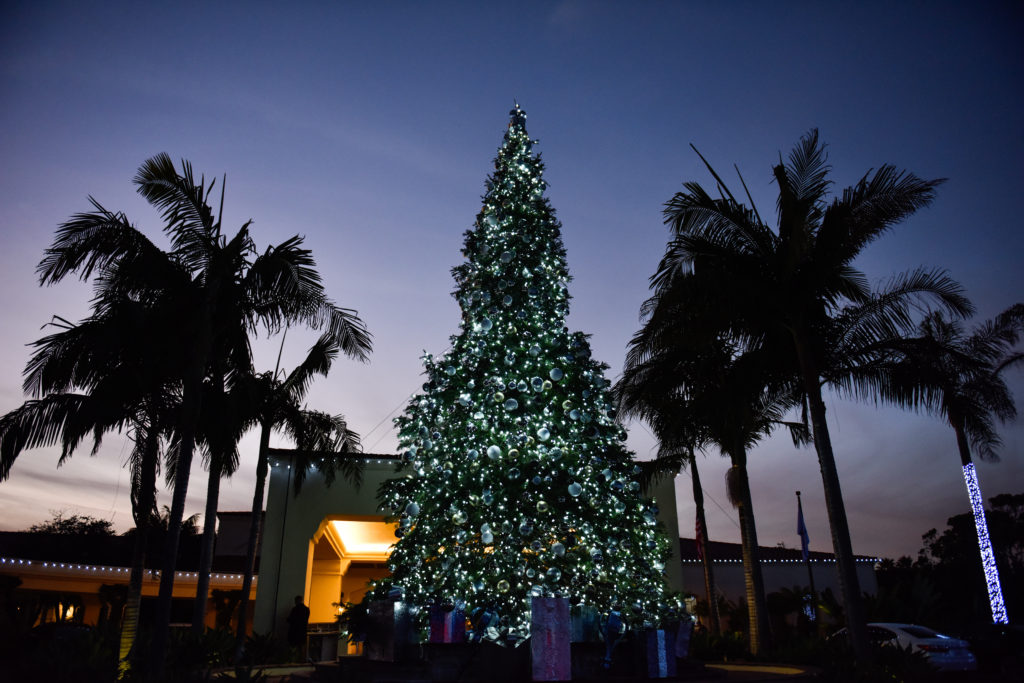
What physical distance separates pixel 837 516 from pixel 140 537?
9.79 m

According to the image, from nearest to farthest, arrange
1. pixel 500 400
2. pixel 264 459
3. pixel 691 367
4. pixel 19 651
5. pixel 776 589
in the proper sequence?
pixel 19 651
pixel 500 400
pixel 264 459
pixel 691 367
pixel 776 589

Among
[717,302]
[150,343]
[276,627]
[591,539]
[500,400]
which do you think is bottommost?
[276,627]

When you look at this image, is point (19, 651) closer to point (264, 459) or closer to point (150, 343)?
point (150, 343)

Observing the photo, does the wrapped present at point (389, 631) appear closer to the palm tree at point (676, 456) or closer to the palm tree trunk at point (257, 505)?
the palm tree trunk at point (257, 505)

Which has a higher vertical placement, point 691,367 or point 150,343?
point 691,367

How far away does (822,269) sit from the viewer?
10.4 metres

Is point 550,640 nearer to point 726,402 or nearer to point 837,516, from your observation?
point 837,516

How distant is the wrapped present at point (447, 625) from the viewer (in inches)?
325

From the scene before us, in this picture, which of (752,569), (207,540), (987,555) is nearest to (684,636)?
(752,569)

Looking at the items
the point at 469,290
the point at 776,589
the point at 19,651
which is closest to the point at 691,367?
the point at 469,290

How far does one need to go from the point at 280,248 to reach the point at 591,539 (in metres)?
5.50

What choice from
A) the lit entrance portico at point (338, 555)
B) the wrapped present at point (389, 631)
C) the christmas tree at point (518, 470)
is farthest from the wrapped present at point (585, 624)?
the lit entrance portico at point (338, 555)

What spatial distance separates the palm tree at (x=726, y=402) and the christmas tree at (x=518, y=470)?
8.19 feet

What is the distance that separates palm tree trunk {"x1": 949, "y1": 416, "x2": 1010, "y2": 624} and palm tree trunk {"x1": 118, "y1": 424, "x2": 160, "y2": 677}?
1617 centimetres
